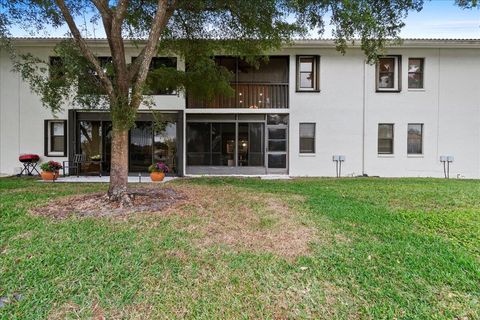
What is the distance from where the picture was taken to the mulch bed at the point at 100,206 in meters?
5.51

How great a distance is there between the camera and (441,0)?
24.6ft

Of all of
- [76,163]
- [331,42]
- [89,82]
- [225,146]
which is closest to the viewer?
[89,82]

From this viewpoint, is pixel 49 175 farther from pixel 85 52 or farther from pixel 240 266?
pixel 240 266

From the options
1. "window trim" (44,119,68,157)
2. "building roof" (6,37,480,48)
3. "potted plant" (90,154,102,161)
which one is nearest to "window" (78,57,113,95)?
"building roof" (6,37,480,48)

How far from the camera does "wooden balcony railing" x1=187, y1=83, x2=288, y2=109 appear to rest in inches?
587

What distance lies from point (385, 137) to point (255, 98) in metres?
6.58

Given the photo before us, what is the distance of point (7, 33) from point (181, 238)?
7.74 m

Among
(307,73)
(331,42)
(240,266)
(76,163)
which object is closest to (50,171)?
(76,163)

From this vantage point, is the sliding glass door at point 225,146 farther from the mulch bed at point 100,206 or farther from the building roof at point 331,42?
the mulch bed at point 100,206

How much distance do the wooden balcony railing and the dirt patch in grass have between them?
8.54 m

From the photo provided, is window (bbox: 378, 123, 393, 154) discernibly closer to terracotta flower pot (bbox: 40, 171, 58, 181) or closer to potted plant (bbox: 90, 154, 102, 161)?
potted plant (bbox: 90, 154, 102, 161)

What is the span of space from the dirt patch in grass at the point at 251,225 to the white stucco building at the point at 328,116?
8.39 meters

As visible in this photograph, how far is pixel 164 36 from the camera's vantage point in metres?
9.34

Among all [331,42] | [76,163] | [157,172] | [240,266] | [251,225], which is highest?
[331,42]
